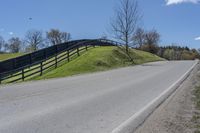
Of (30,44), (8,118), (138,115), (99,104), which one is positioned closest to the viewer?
(8,118)

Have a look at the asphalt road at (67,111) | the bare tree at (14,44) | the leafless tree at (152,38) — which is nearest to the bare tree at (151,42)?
the leafless tree at (152,38)

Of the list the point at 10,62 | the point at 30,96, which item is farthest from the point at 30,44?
the point at 30,96

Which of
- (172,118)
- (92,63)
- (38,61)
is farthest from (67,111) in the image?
(92,63)

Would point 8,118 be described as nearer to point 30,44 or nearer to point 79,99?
point 79,99

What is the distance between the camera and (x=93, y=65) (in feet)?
123

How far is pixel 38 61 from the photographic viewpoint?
37031 millimetres

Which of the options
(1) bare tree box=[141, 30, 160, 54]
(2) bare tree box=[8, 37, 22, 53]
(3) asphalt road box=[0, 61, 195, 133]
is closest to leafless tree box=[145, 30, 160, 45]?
(1) bare tree box=[141, 30, 160, 54]

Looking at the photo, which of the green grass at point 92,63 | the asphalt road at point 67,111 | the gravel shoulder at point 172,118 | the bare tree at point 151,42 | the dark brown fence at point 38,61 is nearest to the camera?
the asphalt road at point 67,111

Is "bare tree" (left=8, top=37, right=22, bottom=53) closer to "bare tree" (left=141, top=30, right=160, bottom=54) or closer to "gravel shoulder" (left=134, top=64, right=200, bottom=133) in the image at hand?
"bare tree" (left=141, top=30, right=160, bottom=54)

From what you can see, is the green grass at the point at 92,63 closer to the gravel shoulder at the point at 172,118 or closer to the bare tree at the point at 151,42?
the gravel shoulder at the point at 172,118

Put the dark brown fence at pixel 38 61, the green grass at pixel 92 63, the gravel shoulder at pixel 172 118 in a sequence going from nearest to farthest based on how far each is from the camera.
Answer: the gravel shoulder at pixel 172 118 → the dark brown fence at pixel 38 61 → the green grass at pixel 92 63

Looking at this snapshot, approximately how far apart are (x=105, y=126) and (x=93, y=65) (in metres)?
29.2

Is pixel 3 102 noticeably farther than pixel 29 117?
Yes

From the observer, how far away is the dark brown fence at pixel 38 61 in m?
29.5
